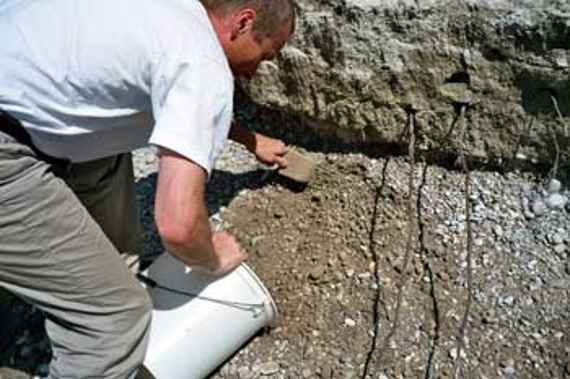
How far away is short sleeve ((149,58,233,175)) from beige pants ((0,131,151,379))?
394 millimetres

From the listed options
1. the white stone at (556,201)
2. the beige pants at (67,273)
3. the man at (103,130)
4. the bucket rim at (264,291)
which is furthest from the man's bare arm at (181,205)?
the white stone at (556,201)

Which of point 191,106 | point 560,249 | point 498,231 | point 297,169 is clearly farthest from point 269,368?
point 191,106

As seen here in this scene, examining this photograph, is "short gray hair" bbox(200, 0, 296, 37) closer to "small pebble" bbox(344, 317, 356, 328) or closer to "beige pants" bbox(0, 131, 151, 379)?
"beige pants" bbox(0, 131, 151, 379)

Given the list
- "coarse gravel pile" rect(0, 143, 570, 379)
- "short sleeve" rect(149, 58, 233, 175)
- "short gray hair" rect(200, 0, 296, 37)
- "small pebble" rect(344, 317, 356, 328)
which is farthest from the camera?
"small pebble" rect(344, 317, 356, 328)

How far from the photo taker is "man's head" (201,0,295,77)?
1562 millimetres

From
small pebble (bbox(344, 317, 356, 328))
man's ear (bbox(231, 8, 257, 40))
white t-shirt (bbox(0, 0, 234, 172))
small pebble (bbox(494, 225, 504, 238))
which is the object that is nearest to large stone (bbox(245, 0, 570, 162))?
small pebble (bbox(494, 225, 504, 238))

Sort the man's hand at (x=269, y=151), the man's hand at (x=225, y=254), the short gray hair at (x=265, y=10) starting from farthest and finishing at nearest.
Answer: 1. the man's hand at (x=269, y=151)
2. the man's hand at (x=225, y=254)
3. the short gray hair at (x=265, y=10)

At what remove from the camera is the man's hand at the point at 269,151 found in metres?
2.24

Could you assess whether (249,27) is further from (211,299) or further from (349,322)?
(349,322)

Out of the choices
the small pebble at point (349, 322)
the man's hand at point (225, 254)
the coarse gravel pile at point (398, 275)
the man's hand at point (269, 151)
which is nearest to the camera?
the man's hand at point (225, 254)

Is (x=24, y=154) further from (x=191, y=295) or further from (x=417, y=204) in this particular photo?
(x=417, y=204)

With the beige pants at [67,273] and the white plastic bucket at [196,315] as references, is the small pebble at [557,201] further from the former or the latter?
the beige pants at [67,273]

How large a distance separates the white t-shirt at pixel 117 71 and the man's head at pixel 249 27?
6cm

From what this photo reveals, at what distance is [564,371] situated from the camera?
1.89 m
